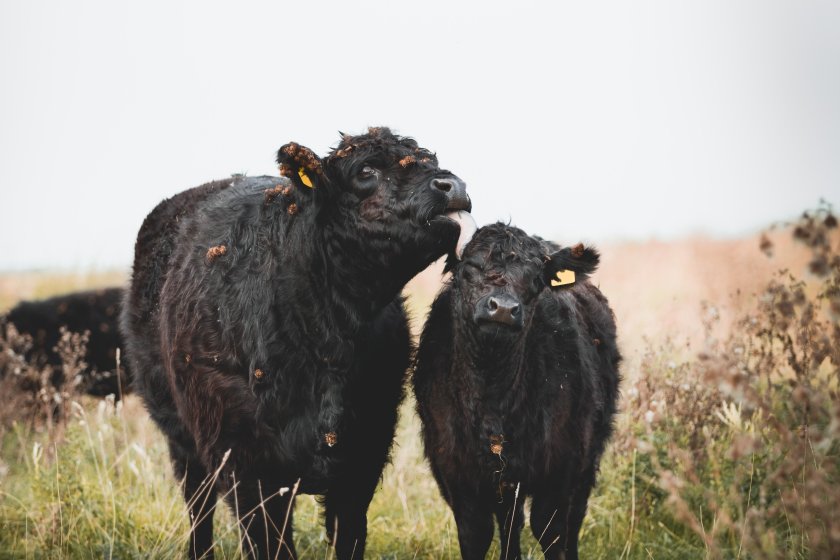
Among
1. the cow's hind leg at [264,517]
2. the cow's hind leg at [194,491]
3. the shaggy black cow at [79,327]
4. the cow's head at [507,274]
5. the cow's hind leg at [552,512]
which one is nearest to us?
the cow's hind leg at [264,517]

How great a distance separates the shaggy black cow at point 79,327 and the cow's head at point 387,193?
6.22 m

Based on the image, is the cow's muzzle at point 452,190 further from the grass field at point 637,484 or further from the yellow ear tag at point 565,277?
the grass field at point 637,484

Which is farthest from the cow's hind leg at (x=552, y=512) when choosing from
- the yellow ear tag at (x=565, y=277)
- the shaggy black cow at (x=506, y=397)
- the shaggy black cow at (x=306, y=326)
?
the yellow ear tag at (x=565, y=277)

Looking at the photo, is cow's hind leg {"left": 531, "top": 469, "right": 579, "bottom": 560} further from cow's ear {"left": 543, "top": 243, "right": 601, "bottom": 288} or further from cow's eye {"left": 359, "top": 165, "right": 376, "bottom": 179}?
cow's eye {"left": 359, "top": 165, "right": 376, "bottom": 179}

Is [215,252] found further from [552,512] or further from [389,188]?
[552,512]

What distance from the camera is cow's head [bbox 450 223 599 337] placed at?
15.3 feet

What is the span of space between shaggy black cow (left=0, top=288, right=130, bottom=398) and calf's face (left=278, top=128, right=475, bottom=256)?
245 inches

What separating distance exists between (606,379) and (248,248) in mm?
2591

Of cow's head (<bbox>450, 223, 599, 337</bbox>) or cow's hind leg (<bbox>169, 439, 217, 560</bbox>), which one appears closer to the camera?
cow's head (<bbox>450, 223, 599, 337</bbox>)

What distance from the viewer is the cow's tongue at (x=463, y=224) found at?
458cm

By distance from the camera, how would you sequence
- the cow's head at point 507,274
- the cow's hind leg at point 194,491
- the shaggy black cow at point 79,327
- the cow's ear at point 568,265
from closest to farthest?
the cow's head at point 507,274 → the cow's ear at point 568,265 → the cow's hind leg at point 194,491 → the shaggy black cow at point 79,327

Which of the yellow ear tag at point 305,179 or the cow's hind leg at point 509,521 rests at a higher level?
the yellow ear tag at point 305,179

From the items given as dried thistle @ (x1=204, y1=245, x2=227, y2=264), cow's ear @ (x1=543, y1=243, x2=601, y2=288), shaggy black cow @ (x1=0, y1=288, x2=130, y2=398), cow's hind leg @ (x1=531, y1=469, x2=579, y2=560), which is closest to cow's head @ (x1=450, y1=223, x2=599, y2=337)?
cow's ear @ (x1=543, y1=243, x2=601, y2=288)

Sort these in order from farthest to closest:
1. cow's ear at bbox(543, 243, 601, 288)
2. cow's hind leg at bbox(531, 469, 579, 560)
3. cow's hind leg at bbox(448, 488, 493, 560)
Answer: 1. cow's ear at bbox(543, 243, 601, 288)
2. cow's hind leg at bbox(531, 469, 579, 560)
3. cow's hind leg at bbox(448, 488, 493, 560)
